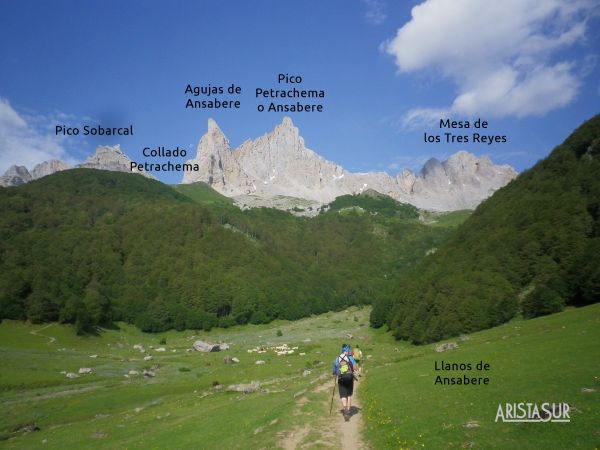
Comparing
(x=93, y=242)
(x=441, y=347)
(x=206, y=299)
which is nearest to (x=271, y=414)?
(x=441, y=347)

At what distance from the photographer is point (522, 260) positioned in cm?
9575

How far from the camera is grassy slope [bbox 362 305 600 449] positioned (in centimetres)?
1945

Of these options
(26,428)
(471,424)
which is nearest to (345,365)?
(471,424)

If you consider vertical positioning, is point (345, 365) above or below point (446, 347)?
above

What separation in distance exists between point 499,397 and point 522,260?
79252mm

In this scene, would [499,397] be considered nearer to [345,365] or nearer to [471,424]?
[471,424]

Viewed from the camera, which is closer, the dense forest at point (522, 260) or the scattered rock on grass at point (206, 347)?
the dense forest at point (522, 260)

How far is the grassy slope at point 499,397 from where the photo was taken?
19.5 metres

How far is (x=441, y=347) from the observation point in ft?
202

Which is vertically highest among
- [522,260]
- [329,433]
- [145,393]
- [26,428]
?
[522,260]

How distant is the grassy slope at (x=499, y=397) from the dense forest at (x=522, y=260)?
3012 cm

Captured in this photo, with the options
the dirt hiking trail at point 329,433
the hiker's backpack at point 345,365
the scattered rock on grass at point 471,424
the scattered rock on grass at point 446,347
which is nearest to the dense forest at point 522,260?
the scattered rock on grass at point 446,347

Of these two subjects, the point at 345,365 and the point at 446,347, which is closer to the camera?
the point at 345,365

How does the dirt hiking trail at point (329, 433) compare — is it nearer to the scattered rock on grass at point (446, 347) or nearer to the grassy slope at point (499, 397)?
the grassy slope at point (499, 397)
